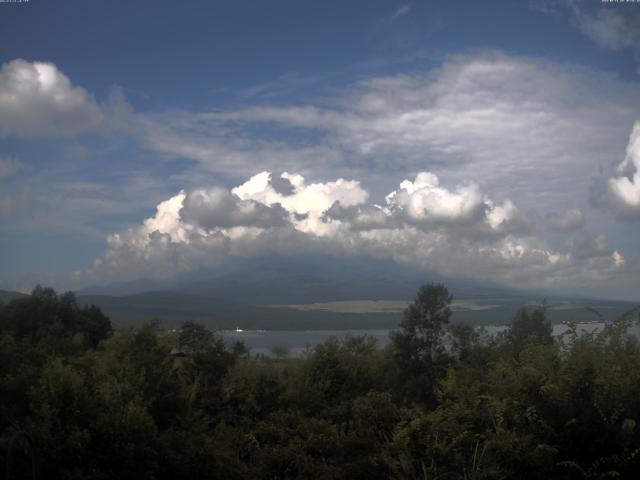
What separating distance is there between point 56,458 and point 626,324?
38.3 ft

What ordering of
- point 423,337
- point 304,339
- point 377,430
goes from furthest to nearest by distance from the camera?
point 304,339, point 423,337, point 377,430

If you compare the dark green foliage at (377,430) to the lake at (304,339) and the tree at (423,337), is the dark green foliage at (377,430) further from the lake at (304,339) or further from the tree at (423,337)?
the tree at (423,337)

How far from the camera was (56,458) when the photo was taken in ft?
35.3

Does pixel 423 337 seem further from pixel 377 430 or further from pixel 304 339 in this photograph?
pixel 304 339

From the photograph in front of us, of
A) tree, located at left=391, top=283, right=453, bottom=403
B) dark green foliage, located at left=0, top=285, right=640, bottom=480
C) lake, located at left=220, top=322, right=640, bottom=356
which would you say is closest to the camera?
dark green foliage, located at left=0, top=285, right=640, bottom=480

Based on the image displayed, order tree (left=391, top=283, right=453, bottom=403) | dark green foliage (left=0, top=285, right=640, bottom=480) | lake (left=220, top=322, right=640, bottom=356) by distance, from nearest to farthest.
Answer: dark green foliage (left=0, top=285, right=640, bottom=480) < lake (left=220, top=322, right=640, bottom=356) < tree (left=391, top=283, right=453, bottom=403)

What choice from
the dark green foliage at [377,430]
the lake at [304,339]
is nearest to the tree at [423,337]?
the lake at [304,339]

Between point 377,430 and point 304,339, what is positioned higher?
point 377,430

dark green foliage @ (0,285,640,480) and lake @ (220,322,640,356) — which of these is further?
lake @ (220,322,640,356)

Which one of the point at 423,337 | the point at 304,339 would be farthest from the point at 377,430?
the point at 304,339

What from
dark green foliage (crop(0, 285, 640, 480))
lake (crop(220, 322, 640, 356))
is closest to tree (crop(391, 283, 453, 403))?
lake (crop(220, 322, 640, 356))

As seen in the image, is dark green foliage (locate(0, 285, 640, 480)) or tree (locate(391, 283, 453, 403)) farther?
tree (locate(391, 283, 453, 403))

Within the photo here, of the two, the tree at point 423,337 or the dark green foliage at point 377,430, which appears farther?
the tree at point 423,337

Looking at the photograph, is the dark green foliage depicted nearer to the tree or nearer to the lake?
the lake
